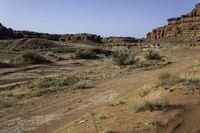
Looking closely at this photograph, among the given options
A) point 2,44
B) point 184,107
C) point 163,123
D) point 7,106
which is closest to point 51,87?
point 7,106

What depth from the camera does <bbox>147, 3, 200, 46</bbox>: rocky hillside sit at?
114 metres

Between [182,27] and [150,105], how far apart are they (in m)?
112

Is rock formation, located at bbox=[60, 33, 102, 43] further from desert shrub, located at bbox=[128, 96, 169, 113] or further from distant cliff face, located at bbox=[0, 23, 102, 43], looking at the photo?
desert shrub, located at bbox=[128, 96, 169, 113]

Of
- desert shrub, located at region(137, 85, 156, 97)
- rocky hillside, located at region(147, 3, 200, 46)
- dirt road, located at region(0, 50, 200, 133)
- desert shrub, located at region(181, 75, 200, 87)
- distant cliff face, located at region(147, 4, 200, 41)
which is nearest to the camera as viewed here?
dirt road, located at region(0, 50, 200, 133)

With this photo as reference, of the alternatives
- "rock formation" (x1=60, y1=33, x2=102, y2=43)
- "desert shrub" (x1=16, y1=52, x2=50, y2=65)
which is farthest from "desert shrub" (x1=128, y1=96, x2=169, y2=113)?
"rock formation" (x1=60, y1=33, x2=102, y2=43)

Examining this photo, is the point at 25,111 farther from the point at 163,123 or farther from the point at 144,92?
the point at 163,123

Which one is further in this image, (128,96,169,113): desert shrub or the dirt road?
the dirt road

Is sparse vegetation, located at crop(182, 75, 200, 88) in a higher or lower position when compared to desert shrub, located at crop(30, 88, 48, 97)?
higher

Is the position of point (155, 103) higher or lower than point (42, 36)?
lower

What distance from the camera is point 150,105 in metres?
13.3

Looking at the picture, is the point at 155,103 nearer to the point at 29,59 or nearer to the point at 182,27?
the point at 29,59

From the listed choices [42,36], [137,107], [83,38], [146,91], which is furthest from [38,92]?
[83,38]

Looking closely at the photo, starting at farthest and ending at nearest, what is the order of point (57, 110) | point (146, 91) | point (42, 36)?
point (42, 36) < point (146, 91) < point (57, 110)

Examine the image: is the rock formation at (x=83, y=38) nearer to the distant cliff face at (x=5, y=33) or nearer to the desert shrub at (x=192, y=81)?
the distant cliff face at (x=5, y=33)
